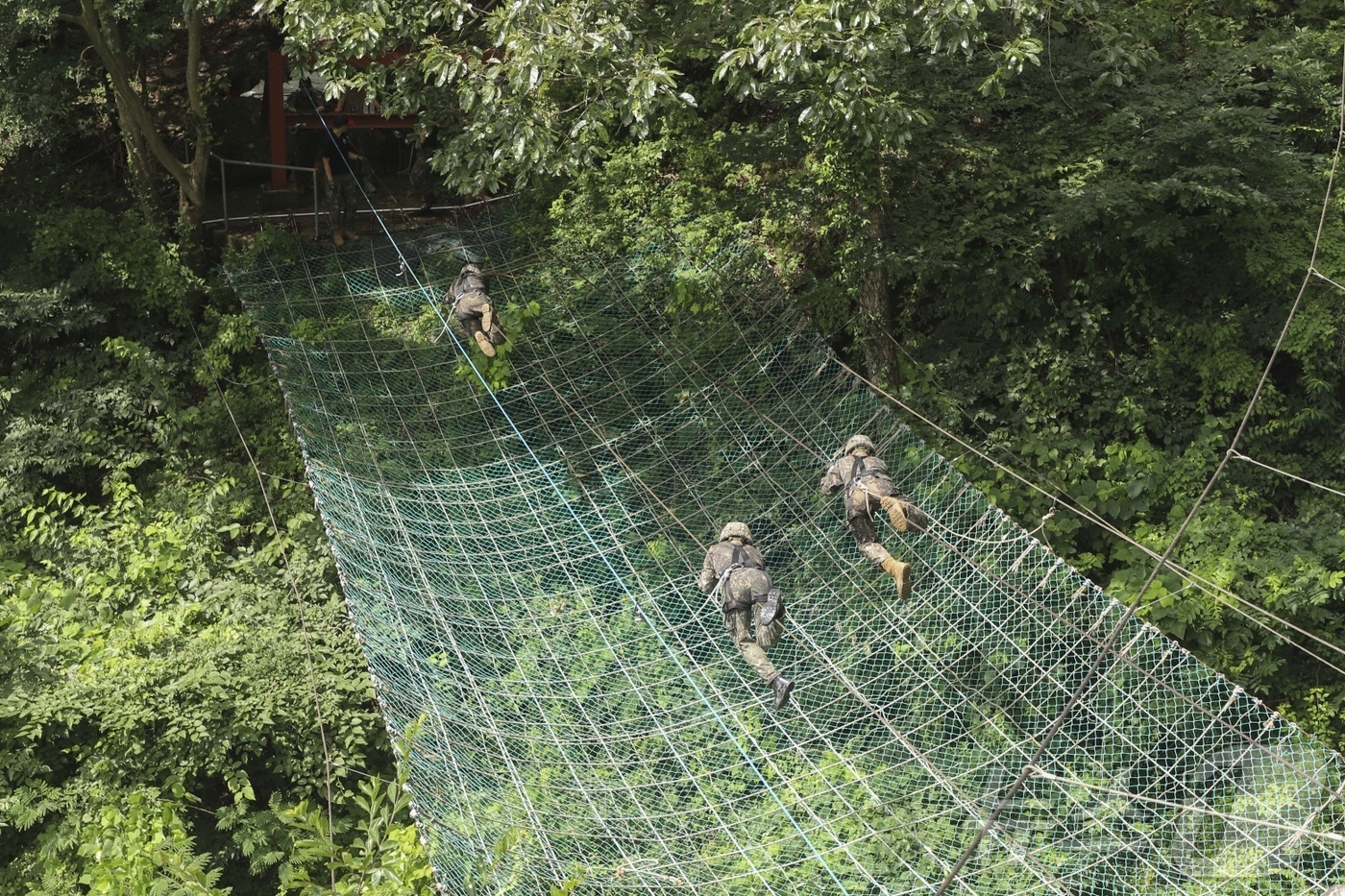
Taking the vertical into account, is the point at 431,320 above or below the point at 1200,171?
below

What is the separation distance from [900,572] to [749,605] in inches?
23.7

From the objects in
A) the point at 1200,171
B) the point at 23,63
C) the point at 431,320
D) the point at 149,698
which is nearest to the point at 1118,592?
the point at 1200,171

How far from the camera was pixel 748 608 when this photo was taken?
200 inches

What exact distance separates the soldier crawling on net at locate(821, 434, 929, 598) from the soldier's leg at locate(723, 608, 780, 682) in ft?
2.10

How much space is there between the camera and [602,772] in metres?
4.98

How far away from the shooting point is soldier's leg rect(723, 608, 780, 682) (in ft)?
16.4

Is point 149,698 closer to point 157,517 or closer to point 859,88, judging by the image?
point 157,517

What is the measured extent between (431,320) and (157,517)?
5.97 ft

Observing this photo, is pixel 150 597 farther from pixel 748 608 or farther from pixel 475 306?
pixel 748 608

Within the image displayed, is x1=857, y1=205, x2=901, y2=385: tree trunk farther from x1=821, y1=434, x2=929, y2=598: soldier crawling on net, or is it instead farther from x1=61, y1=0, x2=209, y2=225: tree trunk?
x1=61, y1=0, x2=209, y2=225: tree trunk

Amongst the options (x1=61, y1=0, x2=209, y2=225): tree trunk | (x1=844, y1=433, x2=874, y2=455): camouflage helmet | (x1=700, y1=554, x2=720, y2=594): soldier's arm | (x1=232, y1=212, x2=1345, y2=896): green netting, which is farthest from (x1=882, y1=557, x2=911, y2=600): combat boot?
(x1=61, y1=0, x2=209, y2=225): tree trunk

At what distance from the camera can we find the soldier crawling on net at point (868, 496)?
216 inches

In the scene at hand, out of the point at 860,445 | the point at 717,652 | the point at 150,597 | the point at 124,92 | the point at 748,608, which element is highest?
the point at 124,92

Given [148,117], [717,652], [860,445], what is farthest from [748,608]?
[148,117]
